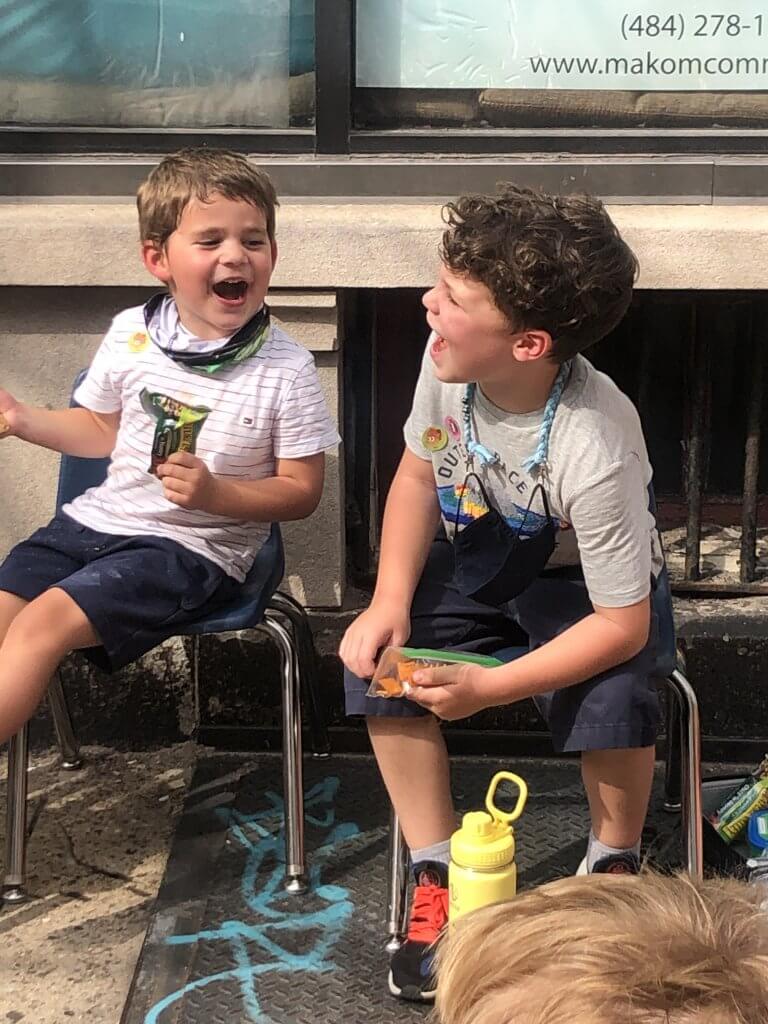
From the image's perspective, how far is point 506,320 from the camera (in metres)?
2.25

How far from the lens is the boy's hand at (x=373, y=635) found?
→ 2453 mm

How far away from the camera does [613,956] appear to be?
3.18 ft

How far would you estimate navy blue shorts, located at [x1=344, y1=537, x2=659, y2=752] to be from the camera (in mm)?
2330

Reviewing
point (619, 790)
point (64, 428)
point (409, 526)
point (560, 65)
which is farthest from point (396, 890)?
point (560, 65)

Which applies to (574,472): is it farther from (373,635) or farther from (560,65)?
(560,65)

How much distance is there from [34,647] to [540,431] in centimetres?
106

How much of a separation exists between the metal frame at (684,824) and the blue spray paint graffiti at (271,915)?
0.13 m

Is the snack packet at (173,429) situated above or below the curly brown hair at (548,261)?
below

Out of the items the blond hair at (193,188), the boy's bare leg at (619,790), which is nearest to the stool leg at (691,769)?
the boy's bare leg at (619,790)

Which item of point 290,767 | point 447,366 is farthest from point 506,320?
point 290,767

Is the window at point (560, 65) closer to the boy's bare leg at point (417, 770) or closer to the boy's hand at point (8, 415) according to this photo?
the boy's hand at point (8, 415)

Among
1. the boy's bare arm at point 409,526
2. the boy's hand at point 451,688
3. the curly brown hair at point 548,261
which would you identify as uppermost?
the curly brown hair at point 548,261

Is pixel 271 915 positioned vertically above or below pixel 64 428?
below

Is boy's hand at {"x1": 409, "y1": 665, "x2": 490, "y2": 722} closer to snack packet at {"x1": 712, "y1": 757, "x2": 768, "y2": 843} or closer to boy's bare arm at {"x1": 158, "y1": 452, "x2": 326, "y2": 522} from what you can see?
boy's bare arm at {"x1": 158, "y1": 452, "x2": 326, "y2": 522}
